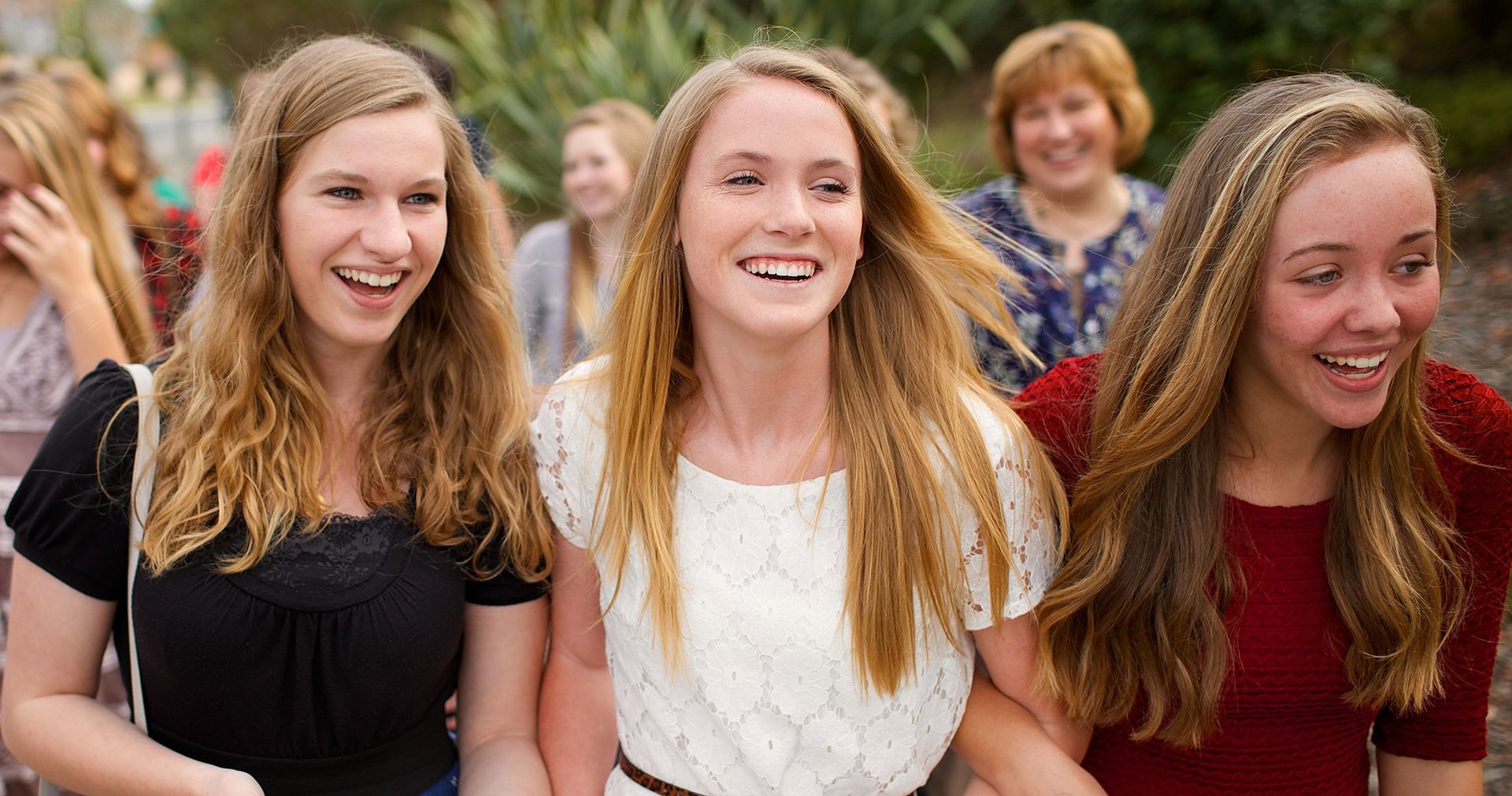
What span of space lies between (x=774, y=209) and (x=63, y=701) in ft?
5.04

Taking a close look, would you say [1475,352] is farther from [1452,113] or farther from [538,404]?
[538,404]

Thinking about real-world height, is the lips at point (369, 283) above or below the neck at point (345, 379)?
above

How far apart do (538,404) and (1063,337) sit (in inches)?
67.5

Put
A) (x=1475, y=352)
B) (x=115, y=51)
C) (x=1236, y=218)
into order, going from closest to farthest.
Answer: (x=1236, y=218) → (x=1475, y=352) → (x=115, y=51)

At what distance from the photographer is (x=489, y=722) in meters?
2.29

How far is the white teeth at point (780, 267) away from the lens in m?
1.97

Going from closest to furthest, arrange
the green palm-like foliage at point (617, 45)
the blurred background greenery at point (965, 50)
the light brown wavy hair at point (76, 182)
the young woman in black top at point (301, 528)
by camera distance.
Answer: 1. the young woman in black top at point (301, 528)
2. the light brown wavy hair at point (76, 182)
3. the blurred background greenery at point (965, 50)
4. the green palm-like foliage at point (617, 45)

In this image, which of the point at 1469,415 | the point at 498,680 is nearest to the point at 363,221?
the point at 498,680

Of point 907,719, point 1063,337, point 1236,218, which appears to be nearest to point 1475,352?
point 1063,337

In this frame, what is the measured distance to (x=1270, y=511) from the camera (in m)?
2.08

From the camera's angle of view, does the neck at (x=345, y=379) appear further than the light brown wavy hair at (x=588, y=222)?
No

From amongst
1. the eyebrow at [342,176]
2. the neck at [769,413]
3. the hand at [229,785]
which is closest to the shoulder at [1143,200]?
the neck at [769,413]

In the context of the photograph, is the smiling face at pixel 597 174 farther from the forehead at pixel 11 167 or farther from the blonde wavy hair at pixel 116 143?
the forehead at pixel 11 167

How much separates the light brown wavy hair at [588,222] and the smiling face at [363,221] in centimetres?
259
